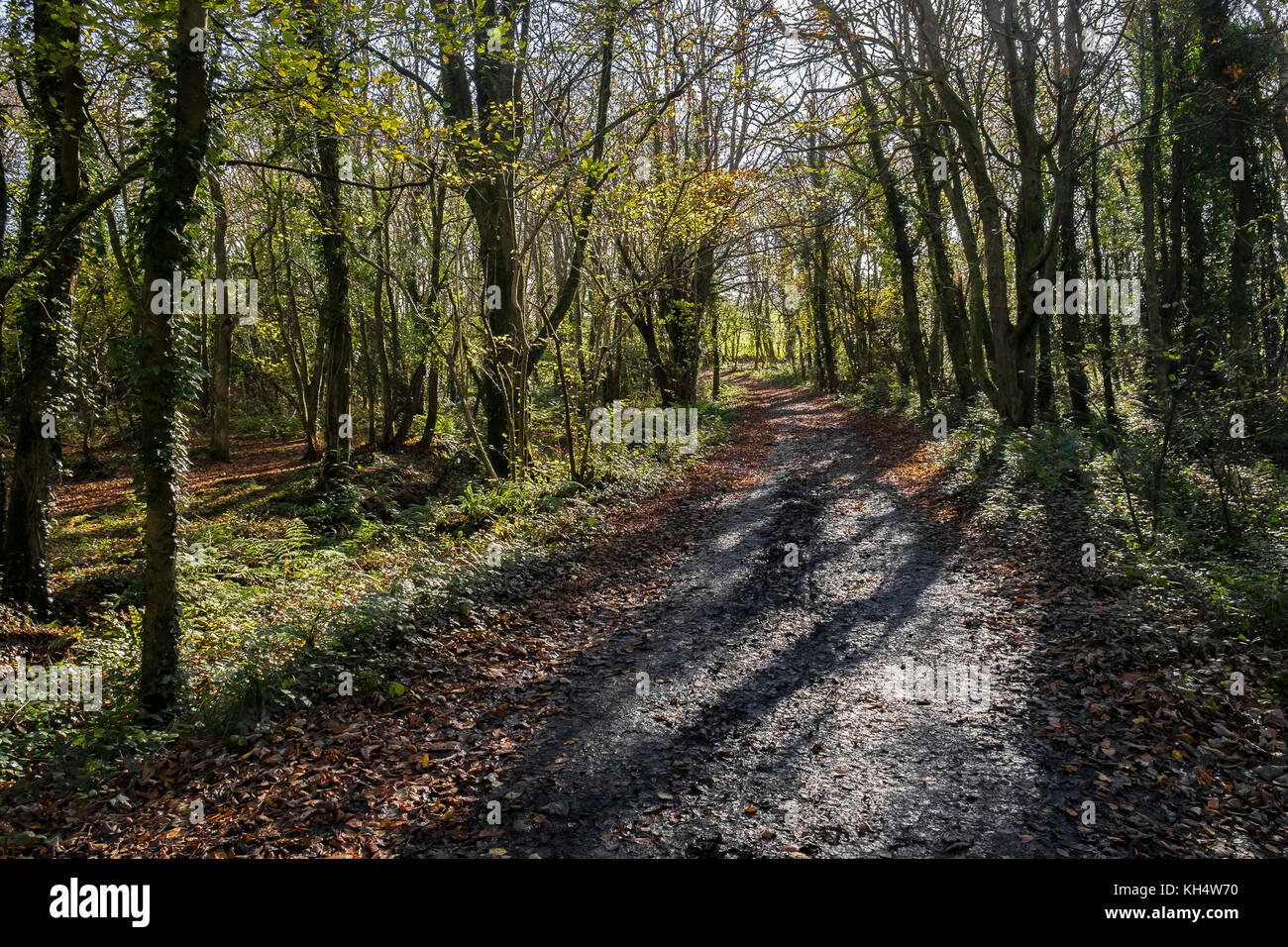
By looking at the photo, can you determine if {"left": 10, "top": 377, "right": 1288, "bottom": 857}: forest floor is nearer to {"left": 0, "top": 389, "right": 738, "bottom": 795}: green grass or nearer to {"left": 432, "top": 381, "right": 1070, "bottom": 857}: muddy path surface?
{"left": 432, "top": 381, "right": 1070, "bottom": 857}: muddy path surface

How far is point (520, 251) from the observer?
1196 cm

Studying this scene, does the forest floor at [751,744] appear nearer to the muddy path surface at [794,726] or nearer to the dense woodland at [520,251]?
the muddy path surface at [794,726]

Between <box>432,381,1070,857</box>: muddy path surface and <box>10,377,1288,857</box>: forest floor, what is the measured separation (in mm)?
22

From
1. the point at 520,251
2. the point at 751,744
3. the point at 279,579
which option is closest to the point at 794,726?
the point at 751,744

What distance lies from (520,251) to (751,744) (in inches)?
391

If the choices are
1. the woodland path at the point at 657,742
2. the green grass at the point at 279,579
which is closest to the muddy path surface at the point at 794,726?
the woodland path at the point at 657,742

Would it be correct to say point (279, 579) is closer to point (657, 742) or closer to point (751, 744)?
point (657, 742)

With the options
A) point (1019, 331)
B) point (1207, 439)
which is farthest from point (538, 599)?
point (1019, 331)

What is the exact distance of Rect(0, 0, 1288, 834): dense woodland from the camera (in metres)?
5.76

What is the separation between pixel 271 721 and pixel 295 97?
19.3ft

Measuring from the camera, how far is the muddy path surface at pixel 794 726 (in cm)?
375

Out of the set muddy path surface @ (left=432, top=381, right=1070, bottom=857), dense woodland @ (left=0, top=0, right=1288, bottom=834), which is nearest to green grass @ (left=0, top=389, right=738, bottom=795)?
dense woodland @ (left=0, top=0, right=1288, bottom=834)

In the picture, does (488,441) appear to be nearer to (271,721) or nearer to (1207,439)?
(271,721)

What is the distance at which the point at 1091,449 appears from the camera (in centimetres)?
1106
